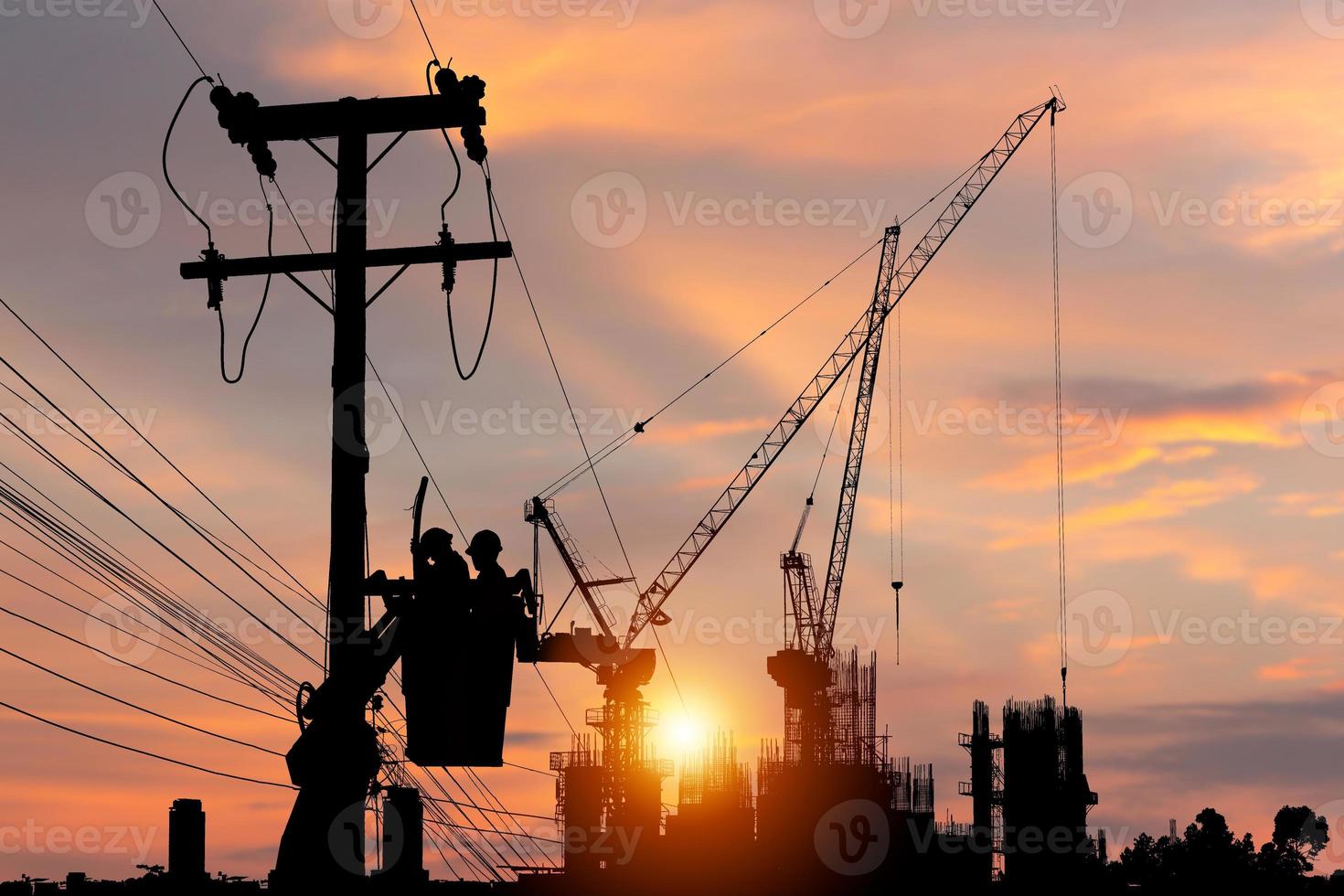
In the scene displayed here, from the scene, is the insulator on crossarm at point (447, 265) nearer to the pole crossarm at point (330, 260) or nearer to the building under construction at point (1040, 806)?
the pole crossarm at point (330, 260)

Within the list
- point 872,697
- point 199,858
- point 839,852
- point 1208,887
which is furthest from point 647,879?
point 199,858

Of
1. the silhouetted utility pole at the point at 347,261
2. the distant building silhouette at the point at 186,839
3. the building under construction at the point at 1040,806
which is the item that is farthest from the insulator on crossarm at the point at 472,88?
the building under construction at the point at 1040,806

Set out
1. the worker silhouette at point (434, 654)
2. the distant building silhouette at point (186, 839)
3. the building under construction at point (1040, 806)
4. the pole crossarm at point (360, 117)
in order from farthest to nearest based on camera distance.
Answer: the building under construction at point (1040, 806) → the distant building silhouette at point (186, 839) → the pole crossarm at point (360, 117) → the worker silhouette at point (434, 654)

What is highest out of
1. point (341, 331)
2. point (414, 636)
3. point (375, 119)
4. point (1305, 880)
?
point (375, 119)

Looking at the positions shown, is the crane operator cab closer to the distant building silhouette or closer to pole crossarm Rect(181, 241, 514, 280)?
pole crossarm Rect(181, 241, 514, 280)

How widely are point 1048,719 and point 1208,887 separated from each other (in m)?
20.0

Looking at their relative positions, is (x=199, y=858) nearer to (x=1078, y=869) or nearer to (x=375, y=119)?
(x=375, y=119)

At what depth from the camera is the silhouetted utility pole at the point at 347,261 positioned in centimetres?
1850

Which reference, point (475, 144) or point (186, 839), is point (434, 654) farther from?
point (186, 839)

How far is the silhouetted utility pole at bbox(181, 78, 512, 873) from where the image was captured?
1850 centimetres

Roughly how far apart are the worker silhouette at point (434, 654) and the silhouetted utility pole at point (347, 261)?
2.59ft

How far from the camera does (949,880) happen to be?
146000mm

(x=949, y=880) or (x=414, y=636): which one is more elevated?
(x=414, y=636)

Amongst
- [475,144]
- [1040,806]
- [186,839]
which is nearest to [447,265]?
[475,144]
